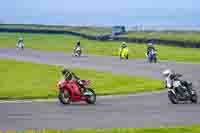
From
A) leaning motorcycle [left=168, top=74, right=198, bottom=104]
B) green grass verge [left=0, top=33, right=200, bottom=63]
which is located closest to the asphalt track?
leaning motorcycle [left=168, top=74, right=198, bottom=104]

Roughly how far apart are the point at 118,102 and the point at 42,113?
430cm

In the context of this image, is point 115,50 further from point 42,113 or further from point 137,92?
point 42,113

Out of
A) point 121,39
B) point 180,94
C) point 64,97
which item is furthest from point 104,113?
point 121,39

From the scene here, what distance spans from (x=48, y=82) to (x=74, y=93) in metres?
8.64

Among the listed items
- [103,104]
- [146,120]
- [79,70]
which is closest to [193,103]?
[103,104]

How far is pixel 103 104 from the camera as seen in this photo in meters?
25.2

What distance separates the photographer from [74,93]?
25484 millimetres

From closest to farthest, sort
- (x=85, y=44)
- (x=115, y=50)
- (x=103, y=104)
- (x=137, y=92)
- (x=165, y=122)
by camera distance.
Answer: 1. (x=165, y=122)
2. (x=103, y=104)
3. (x=137, y=92)
4. (x=115, y=50)
5. (x=85, y=44)

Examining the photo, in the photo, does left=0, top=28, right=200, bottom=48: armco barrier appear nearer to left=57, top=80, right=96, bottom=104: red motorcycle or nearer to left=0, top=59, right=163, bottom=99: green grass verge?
left=0, top=59, right=163, bottom=99: green grass verge

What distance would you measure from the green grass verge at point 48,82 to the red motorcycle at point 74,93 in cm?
247

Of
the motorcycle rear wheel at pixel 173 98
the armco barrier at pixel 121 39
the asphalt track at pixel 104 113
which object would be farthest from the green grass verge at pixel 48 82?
the armco barrier at pixel 121 39

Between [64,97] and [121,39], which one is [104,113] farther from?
[121,39]

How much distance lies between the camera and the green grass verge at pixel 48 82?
29.1 metres

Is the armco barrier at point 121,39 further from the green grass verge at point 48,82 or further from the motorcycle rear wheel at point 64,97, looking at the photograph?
the motorcycle rear wheel at point 64,97
